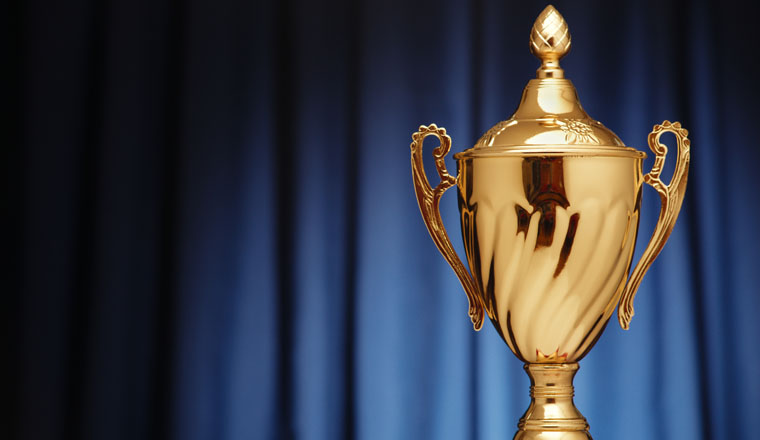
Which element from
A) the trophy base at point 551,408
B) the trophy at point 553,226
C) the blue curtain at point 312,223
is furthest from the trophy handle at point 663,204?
the blue curtain at point 312,223

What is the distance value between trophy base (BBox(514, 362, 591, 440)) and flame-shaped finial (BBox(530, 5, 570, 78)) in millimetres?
344

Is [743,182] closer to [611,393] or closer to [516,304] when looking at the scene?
[611,393]

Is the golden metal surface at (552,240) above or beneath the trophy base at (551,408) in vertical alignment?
above

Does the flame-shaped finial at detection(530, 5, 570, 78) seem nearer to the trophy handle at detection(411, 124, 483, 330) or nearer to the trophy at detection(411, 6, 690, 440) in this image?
the trophy at detection(411, 6, 690, 440)

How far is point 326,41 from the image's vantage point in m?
1.28

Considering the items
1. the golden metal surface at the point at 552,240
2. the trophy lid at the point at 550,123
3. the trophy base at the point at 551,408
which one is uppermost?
the trophy lid at the point at 550,123

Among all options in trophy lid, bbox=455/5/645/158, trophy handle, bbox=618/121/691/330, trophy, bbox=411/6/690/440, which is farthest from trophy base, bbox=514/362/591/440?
trophy lid, bbox=455/5/645/158

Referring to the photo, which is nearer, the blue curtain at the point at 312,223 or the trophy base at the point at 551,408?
the trophy base at the point at 551,408

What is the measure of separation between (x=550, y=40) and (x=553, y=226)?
0.23 metres

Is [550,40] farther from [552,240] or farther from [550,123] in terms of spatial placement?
[552,240]

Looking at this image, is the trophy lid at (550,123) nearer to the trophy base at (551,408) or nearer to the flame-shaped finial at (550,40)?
the flame-shaped finial at (550,40)

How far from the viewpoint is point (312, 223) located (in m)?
1.25

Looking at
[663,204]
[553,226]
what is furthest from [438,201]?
[663,204]

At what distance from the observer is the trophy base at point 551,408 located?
2.97 feet
